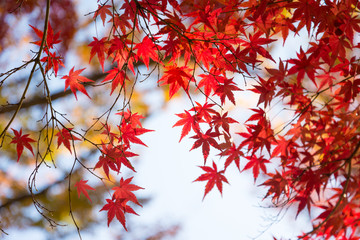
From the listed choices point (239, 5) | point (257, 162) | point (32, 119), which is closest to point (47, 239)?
point (32, 119)

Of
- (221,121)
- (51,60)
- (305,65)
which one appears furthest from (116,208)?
(305,65)

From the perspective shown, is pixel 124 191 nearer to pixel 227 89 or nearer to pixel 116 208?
pixel 116 208

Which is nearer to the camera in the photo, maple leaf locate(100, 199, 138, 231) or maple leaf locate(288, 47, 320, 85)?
maple leaf locate(288, 47, 320, 85)

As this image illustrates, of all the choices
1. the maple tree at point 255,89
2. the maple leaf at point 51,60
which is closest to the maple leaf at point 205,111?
the maple tree at point 255,89

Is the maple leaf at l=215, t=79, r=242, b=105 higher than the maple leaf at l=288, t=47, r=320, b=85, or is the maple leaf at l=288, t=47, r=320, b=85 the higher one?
the maple leaf at l=215, t=79, r=242, b=105

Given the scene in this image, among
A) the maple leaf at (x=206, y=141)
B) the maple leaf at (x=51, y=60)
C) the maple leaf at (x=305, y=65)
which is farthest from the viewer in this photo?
the maple leaf at (x=51, y=60)

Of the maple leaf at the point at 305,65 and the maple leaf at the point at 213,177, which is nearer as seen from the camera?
the maple leaf at the point at 305,65

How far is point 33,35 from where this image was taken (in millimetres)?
2551

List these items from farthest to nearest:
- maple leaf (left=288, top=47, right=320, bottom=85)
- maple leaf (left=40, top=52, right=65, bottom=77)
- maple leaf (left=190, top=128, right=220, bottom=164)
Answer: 1. maple leaf (left=40, top=52, right=65, bottom=77)
2. maple leaf (left=190, top=128, right=220, bottom=164)
3. maple leaf (left=288, top=47, right=320, bottom=85)

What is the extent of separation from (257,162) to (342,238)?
0.41m

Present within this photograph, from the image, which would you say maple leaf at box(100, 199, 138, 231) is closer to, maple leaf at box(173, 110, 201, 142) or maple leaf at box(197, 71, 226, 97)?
maple leaf at box(173, 110, 201, 142)

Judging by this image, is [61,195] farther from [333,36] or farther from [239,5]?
[333,36]

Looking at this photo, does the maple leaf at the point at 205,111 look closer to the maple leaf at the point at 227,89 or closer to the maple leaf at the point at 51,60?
the maple leaf at the point at 227,89

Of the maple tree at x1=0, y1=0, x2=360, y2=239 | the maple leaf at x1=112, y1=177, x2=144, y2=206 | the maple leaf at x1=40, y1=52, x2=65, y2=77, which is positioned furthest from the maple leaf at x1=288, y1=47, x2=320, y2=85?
the maple leaf at x1=40, y1=52, x2=65, y2=77
